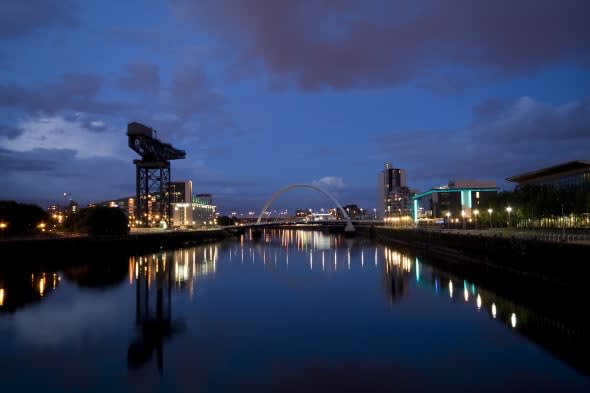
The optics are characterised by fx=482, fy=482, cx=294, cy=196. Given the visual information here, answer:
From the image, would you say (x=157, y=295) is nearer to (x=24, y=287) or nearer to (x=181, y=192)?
(x=24, y=287)

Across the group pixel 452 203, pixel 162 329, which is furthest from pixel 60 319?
pixel 452 203

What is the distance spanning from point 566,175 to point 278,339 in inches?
1976

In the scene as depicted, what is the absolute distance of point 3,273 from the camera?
29562mm

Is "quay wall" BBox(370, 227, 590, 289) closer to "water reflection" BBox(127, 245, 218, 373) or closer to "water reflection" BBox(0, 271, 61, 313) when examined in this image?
"water reflection" BBox(127, 245, 218, 373)

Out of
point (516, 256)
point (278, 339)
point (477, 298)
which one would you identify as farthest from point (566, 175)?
point (278, 339)

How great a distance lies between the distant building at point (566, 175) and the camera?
163ft

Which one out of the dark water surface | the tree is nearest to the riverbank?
the tree

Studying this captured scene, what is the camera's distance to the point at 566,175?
177 ft

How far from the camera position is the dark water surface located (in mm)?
11312

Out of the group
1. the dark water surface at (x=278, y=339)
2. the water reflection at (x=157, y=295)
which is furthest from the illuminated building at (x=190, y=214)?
the dark water surface at (x=278, y=339)

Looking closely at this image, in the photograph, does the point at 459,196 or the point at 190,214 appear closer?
the point at 459,196

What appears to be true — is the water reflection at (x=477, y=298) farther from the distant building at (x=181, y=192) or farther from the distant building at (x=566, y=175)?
the distant building at (x=181, y=192)

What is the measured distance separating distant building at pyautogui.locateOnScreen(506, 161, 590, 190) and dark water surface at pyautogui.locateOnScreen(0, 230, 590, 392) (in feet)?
103

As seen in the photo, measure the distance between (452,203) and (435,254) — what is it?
64625mm
